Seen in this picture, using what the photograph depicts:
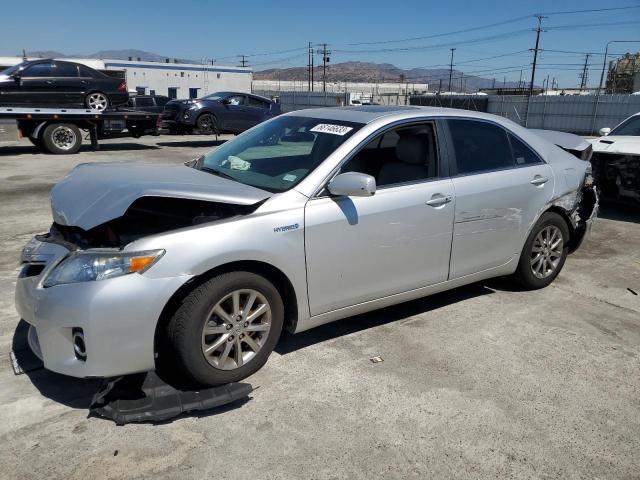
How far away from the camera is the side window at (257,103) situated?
19.3 meters

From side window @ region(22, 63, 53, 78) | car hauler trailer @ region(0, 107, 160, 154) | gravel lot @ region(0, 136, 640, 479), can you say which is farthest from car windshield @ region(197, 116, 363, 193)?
side window @ region(22, 63, 53, 78)

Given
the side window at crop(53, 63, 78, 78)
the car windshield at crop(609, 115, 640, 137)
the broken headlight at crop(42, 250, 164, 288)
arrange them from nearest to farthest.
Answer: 1. the broken headlight at crop(42, 250, 164, 288)
2. the car windshield at crop(609, 115, 640, 137)
3. the side window at crop(53, 63, 78, 78)

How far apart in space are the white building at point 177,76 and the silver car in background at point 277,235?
57365 mm

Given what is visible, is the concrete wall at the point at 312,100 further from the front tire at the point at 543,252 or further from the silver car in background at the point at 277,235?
the silver car in background at the point at 277,235

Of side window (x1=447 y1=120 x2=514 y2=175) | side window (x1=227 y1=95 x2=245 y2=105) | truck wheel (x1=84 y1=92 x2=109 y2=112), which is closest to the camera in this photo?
side window (x1=447 y1=120 x2=514 y2=175)

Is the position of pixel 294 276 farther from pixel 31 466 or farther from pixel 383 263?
pixel 31 466

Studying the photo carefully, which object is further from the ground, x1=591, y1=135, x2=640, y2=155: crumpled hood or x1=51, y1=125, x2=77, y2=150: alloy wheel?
x1=591, y1=135, x2=640, y2=155: crumpled hood

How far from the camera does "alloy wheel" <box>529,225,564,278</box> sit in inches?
188

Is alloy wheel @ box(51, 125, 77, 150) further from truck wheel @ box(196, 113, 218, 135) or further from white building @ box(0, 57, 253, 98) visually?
white building @ box(0, 57, 253, 98)

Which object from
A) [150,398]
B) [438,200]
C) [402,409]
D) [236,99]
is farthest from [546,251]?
[236,99]

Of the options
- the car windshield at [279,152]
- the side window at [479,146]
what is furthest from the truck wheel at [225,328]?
the side window at [479,146]

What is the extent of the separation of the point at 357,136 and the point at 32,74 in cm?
1460

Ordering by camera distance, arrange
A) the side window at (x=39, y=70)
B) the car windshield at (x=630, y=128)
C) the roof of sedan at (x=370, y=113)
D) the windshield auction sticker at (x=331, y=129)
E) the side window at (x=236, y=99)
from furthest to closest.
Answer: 1. the side window at (x=236, y=99)
2. the side window at (x=39, y=70)
3. the car windshield at (x=630, y=128)
4. the roof of sedan at (x=370, y=113)
5. the windshield auction sticker at (x=331, y=129)

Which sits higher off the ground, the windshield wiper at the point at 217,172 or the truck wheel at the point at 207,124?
the windshield wiper at the point at 217,172
